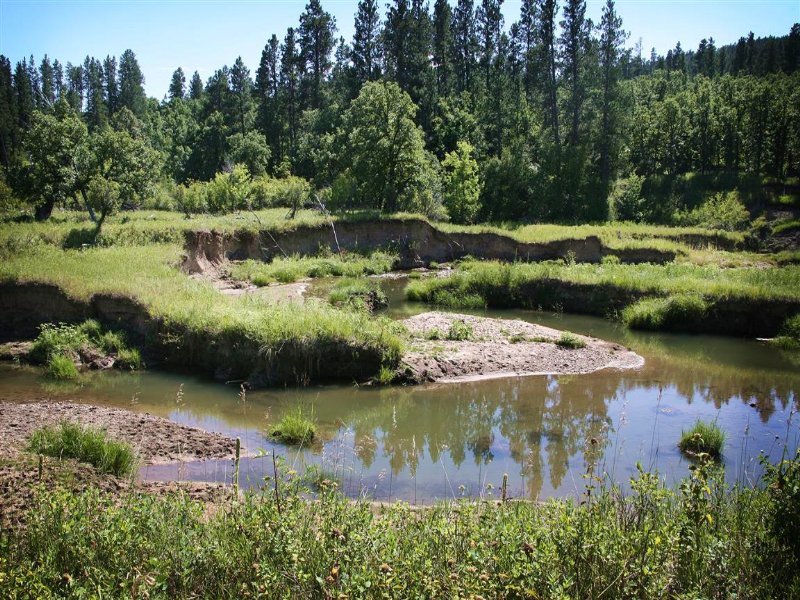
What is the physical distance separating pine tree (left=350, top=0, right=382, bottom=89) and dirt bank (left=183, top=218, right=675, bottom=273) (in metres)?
33.8

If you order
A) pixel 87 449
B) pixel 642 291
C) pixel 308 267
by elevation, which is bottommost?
pixel 87 449

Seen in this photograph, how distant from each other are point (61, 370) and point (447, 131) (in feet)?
160

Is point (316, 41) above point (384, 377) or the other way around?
above

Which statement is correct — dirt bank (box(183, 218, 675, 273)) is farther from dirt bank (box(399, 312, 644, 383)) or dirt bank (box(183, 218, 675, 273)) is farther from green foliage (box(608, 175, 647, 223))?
green foliage (box(608, 175, 647, 223))

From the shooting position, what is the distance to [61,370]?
60.2 ft

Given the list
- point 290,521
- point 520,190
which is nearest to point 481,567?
point 290,521

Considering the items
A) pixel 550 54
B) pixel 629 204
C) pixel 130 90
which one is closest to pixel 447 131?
pixel 550 54

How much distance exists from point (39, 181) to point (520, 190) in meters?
36.2

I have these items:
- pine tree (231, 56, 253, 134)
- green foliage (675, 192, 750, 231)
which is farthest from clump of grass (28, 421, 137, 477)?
pine tree (231, 56, 253, 134)

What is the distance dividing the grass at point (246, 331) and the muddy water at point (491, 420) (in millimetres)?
893

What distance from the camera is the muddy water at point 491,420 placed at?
475 inches

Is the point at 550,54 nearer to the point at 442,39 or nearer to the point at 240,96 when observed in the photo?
the point at 442,39

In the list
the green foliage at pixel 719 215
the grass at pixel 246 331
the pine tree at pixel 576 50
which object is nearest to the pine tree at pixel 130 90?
the pine tree at pixel 576 50

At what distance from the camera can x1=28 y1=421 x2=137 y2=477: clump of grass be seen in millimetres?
10859
